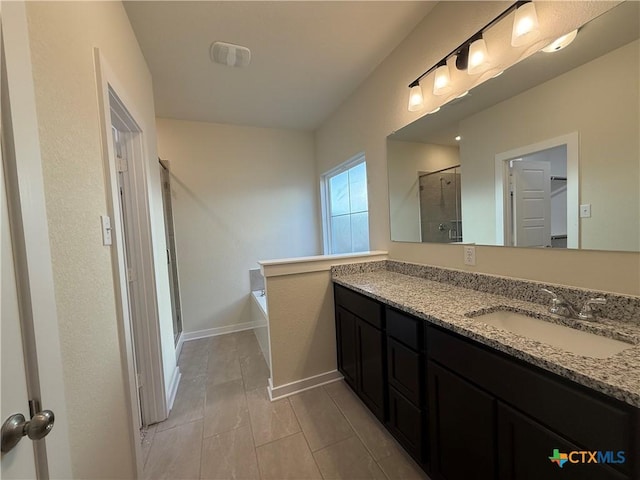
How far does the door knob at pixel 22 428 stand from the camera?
46cm

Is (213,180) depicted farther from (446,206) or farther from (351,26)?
(446,206)

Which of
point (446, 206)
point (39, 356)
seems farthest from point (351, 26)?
point (39, 356)

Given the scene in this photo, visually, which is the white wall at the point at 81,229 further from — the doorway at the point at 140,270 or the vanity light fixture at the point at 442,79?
the vanity light fixture at the point at 442,79

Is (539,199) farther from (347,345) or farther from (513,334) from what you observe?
(347,345)

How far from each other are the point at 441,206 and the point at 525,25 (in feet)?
3.18

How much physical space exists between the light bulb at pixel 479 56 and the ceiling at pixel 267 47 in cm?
51

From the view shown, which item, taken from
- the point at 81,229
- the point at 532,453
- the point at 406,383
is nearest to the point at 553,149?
the point at 532,453

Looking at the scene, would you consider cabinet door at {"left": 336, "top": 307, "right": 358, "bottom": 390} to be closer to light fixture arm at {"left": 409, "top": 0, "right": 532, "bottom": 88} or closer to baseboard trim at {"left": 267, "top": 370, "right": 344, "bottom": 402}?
baseboard trim at {"left": 267, "top": 370, "right": 344, "bottom": 402}

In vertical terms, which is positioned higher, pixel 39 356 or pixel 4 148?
pixel 4 148

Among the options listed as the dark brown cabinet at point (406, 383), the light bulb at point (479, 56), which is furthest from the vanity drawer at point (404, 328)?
the light bulb at point (479, 56)

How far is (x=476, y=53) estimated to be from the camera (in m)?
1.36

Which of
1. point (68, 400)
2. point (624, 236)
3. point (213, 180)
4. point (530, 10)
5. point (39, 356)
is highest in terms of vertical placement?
point (530, 10)

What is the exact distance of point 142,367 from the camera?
170 cm

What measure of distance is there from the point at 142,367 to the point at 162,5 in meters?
2.21
